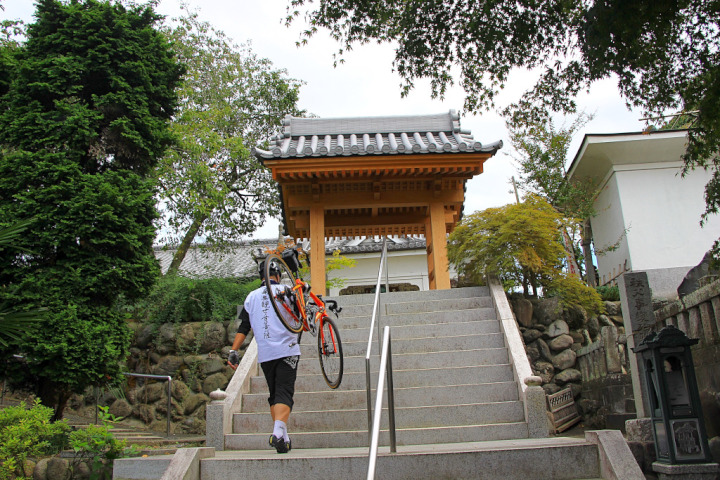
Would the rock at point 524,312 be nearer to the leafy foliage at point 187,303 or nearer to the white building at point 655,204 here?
the white building at point 655,204

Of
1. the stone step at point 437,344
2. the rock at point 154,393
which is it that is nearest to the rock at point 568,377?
the stone step at point 437,344

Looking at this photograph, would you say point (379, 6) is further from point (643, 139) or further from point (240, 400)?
point (643, 139)

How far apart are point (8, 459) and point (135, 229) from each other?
11.4ft

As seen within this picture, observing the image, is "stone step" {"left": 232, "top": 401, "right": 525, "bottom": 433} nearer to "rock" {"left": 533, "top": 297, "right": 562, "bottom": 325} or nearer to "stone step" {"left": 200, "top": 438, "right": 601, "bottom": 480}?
"stone step" {"left": 200, "top": 438, "right": 601, "bottom": 480}

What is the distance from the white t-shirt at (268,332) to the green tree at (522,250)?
4.21m

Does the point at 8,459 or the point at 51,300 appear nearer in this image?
the point at 8,459

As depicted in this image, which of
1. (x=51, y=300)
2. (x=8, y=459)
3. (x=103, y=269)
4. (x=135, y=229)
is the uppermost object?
(x=135, y=229)

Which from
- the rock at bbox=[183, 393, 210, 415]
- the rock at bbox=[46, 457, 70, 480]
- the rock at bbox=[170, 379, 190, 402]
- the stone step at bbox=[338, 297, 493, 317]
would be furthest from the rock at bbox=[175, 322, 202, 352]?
the rock at bbox=[46, 457, 70, 480]

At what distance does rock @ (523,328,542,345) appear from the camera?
27.4 ft

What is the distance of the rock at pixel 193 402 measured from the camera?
451 inches

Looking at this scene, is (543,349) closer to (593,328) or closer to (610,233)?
(593,328)

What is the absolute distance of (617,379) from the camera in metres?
6.67

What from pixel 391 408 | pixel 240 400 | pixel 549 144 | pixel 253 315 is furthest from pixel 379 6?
pixel 549 144

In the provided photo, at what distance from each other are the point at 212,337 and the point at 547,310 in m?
7.48
